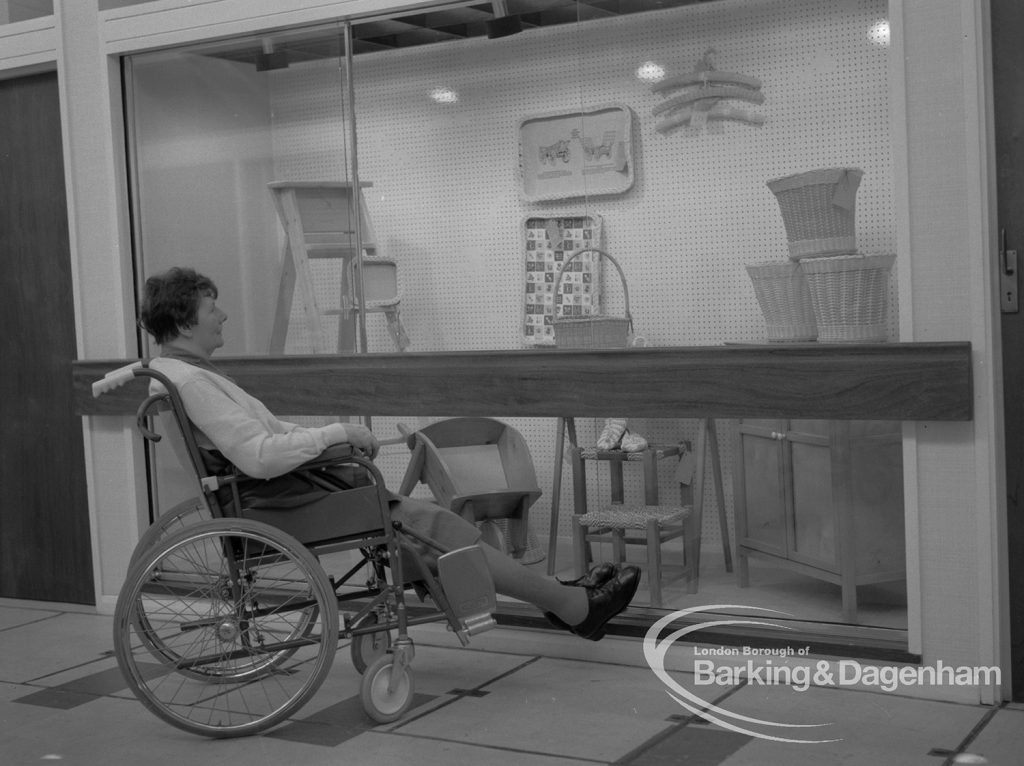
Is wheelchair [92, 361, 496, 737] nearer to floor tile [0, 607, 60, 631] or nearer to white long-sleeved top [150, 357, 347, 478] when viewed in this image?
white long-sleeved top [150, 357, 347, 478]

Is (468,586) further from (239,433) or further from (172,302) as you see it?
(172,302)

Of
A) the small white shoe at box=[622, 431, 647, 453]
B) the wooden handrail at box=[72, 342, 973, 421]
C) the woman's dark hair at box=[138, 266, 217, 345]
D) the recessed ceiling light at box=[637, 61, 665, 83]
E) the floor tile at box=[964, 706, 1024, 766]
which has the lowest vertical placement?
the floor tile at box=[964, 706, 1024, 766]

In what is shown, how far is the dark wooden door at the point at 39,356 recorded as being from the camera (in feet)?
15.0

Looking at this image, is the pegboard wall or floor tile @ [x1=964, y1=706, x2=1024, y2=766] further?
the pegboard wall

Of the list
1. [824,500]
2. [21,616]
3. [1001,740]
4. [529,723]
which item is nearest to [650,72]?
[824,500]

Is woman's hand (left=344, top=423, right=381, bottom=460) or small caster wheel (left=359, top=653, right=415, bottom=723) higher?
woman's hand (left=344, top=423, right=381, bottom=460)

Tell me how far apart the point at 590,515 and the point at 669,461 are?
32 cm

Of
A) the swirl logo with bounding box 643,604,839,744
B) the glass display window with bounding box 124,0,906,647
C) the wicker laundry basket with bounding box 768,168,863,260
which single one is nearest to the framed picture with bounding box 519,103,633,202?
the glass display window with bounding box 124,0,906,647

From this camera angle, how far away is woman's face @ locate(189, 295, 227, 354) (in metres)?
3.19

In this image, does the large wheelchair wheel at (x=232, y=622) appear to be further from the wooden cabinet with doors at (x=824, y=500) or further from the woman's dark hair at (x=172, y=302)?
the wooden cabinet with doors at (x=824, y=500)

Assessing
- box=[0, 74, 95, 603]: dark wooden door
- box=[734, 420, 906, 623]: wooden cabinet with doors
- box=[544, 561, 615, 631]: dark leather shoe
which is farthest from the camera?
box=[0, 74, 95, 603]: dark wooden door

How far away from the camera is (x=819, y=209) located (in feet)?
11.1

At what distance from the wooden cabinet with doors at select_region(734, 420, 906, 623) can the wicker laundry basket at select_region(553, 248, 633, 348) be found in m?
0.44

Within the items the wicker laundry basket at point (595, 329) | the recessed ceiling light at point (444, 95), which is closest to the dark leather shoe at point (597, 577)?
the wicker laundry basket at point (595, 329)
